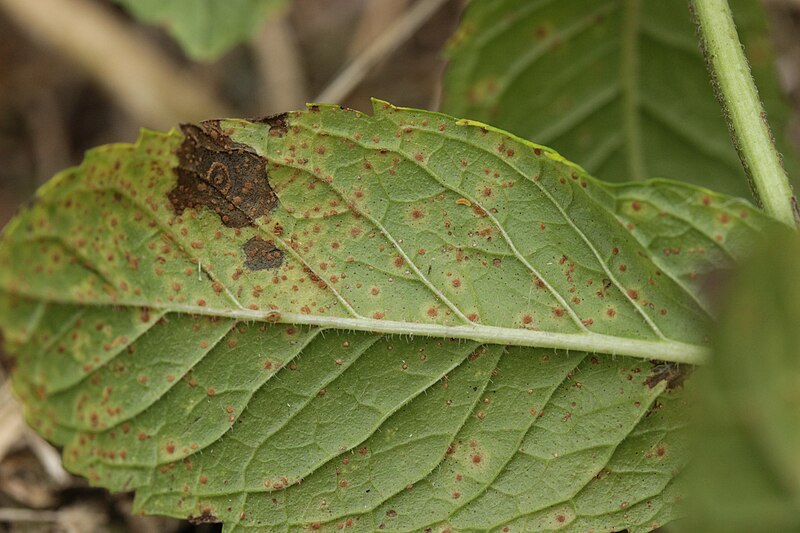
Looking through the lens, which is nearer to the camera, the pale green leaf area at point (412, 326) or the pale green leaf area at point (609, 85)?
the pale green leaf area at point (412, 326)

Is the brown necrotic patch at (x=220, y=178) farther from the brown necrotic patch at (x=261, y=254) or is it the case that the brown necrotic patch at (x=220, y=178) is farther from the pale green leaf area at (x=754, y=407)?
the pale green leaf area at (x=754, y=407)

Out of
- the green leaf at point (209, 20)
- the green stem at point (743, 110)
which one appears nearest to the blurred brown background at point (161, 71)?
the green leaf at point (209, 20)

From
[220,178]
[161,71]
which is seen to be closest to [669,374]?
[220,178]

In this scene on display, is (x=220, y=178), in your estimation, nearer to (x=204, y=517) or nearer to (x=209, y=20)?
(x=204, y=517)

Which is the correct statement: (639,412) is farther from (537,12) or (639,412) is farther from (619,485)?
Result: (537,12)

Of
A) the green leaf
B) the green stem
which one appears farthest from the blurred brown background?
the green stem

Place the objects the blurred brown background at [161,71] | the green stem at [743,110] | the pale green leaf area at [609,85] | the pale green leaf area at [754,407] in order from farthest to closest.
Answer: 1. the blurred brown background at [161,71]
2. the pale green leaf area at [609,85]
3. the green stem at [743,110]
4. the pale green leaf area at [754,407]

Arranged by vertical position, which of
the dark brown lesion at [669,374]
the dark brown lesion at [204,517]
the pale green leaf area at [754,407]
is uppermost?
the dark brown lesion at [669,374]
